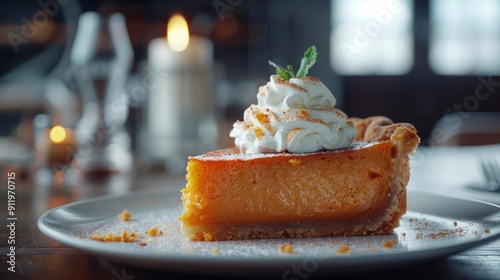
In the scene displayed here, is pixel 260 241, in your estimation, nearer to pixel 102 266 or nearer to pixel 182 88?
pixel 102 266

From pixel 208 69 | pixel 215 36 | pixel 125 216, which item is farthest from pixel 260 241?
pixel 215 36

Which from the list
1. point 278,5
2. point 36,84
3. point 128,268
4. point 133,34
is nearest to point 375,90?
point 278,5

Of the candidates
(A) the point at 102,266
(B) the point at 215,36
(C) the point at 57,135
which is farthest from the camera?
(B) the point at 215,36

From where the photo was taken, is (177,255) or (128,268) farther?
(128,268)

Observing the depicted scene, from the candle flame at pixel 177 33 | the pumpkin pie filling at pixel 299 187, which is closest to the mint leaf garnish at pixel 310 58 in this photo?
the pumpkin pie filling at pixel 299 187

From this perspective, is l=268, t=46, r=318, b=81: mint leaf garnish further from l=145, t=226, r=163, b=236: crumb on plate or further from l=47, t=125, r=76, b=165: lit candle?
l=47, t=125, r=76, b=165: lit candle

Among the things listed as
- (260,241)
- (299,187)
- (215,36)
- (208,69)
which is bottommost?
(260,241)

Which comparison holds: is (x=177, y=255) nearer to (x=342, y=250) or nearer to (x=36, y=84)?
(x=342, y=250)
